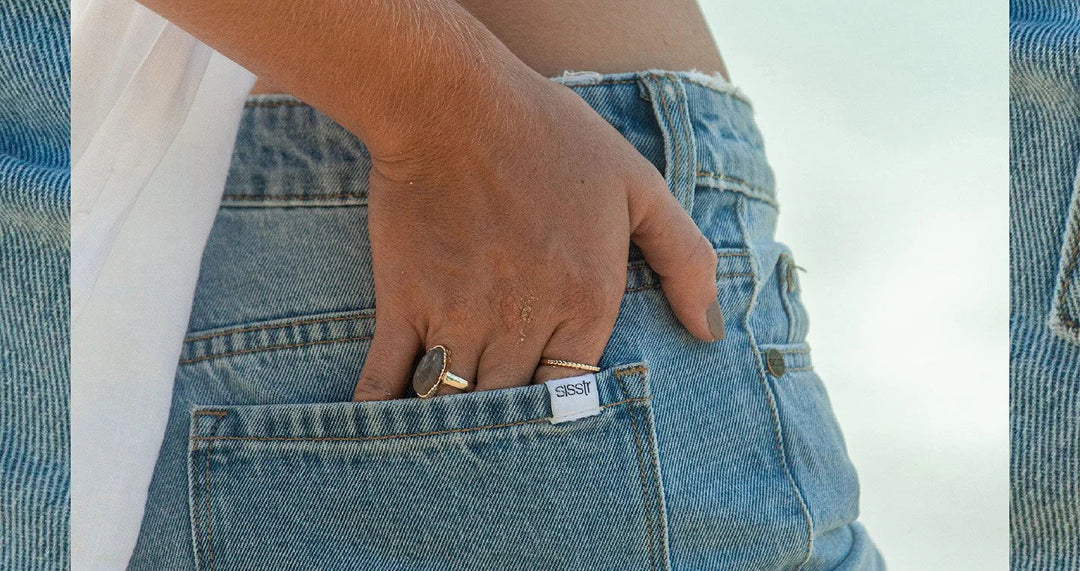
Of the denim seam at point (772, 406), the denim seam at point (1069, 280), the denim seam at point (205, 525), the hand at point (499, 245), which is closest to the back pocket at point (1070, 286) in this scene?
the denim seam at point (1069, 280)

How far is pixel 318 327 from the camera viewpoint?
971mm

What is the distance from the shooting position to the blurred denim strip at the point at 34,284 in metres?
0.84

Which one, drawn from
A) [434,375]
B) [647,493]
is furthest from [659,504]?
[434,375]

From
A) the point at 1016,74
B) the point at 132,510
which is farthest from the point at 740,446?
the point at 132,510

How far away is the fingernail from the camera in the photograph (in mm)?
1014

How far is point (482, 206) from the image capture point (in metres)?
0.93

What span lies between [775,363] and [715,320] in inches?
5.1

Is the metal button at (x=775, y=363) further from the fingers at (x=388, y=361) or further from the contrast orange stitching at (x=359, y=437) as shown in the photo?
the fingers at (x=388, y=361)

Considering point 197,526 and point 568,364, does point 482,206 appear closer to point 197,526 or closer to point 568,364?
point 568,364

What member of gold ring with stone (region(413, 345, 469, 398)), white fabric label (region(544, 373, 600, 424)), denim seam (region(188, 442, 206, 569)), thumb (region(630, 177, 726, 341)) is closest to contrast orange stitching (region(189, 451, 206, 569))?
denim seam (region(188, 442, 206, 569))

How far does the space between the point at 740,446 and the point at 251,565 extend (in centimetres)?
55

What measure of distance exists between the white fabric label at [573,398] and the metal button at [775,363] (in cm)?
27

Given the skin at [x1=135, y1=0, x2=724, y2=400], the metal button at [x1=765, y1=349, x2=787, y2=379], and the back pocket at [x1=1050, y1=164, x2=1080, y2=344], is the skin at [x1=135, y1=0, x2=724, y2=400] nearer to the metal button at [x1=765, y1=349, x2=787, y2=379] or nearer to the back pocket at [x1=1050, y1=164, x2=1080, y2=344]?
the metal button at [x1=765, y1=349, x2=787, y2=379]

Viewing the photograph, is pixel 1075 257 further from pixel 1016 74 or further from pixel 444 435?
pixel 444 435
